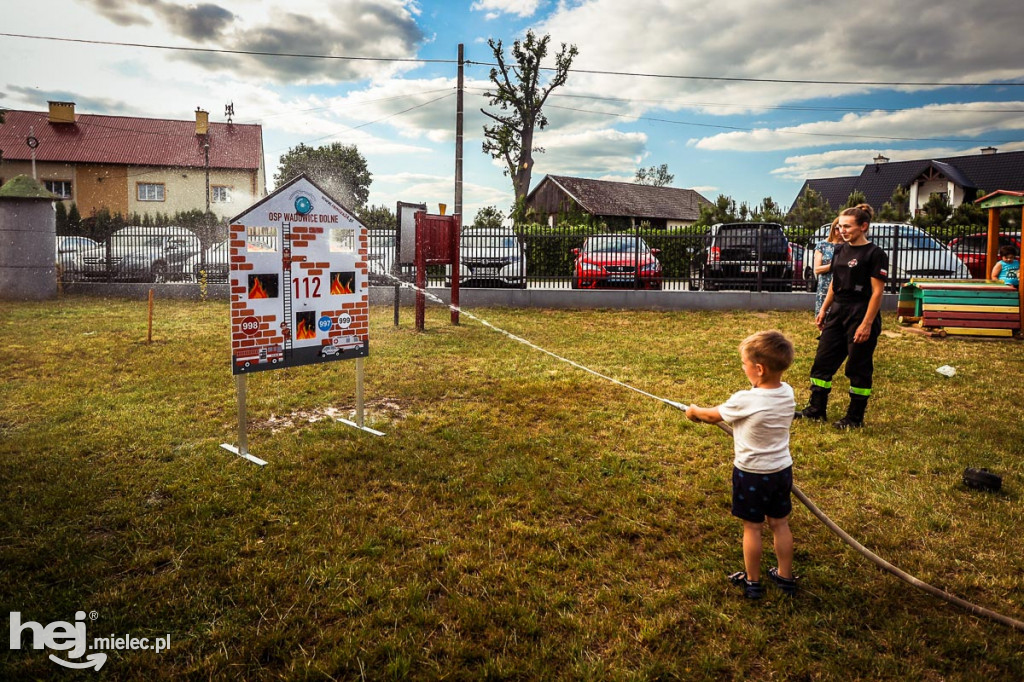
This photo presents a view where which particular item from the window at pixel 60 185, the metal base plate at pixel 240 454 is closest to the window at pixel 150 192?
the window at pixel 60 185

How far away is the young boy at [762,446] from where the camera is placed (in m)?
3.06

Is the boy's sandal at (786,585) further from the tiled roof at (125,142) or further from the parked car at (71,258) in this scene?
the tiled roof at (125,142)

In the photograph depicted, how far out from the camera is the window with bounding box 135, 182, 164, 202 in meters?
46.8

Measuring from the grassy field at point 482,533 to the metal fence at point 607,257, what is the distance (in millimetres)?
8774

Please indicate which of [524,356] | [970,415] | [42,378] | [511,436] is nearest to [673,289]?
[524,356]

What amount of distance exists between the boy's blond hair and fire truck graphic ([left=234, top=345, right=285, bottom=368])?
3801 millimetres

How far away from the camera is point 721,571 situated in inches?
134

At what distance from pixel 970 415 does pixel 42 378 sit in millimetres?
10621

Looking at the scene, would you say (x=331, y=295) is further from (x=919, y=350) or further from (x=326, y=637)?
(x=919, y=350)

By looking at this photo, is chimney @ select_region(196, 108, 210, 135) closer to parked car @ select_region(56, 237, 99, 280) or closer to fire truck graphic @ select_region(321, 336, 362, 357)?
parked car @ select_region(56, 237, 99, 280)

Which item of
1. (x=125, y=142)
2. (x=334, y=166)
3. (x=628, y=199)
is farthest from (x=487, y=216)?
(x=334, y=166)

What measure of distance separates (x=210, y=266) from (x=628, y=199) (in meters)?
38.5

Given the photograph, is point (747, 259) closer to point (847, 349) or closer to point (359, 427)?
point (847, 349)

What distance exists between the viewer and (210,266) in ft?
61.4
